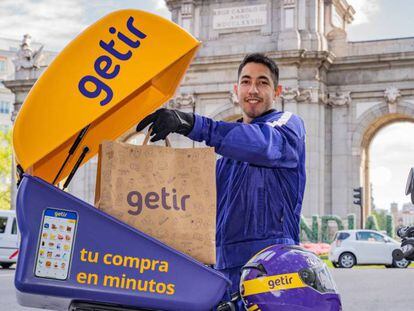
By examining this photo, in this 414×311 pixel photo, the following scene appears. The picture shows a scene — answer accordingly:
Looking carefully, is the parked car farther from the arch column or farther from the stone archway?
the stone archway

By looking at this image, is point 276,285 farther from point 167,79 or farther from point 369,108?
point 369,108

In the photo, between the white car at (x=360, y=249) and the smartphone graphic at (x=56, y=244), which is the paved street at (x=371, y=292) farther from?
the smartphone graphic at (x=56, y=244)

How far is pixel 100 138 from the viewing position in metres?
2.91

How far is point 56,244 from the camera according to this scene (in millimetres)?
2266

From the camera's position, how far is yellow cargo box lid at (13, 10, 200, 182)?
2324 millimetres

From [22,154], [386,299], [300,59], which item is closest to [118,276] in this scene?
[22,154]

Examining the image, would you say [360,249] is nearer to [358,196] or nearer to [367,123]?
[358,196]

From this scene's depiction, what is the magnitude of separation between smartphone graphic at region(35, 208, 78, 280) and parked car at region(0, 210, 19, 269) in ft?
65.3

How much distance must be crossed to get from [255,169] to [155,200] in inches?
24.3

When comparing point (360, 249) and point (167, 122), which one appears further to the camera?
point (360, 249)

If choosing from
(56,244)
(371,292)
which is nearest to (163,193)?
(56,244)

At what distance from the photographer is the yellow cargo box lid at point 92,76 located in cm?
232

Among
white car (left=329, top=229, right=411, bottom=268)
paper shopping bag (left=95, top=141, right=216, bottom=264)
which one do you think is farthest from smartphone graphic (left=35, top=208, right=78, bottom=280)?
white car (left=329, top=229, right=411, bottom=268)

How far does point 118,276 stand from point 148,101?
0.78 m
